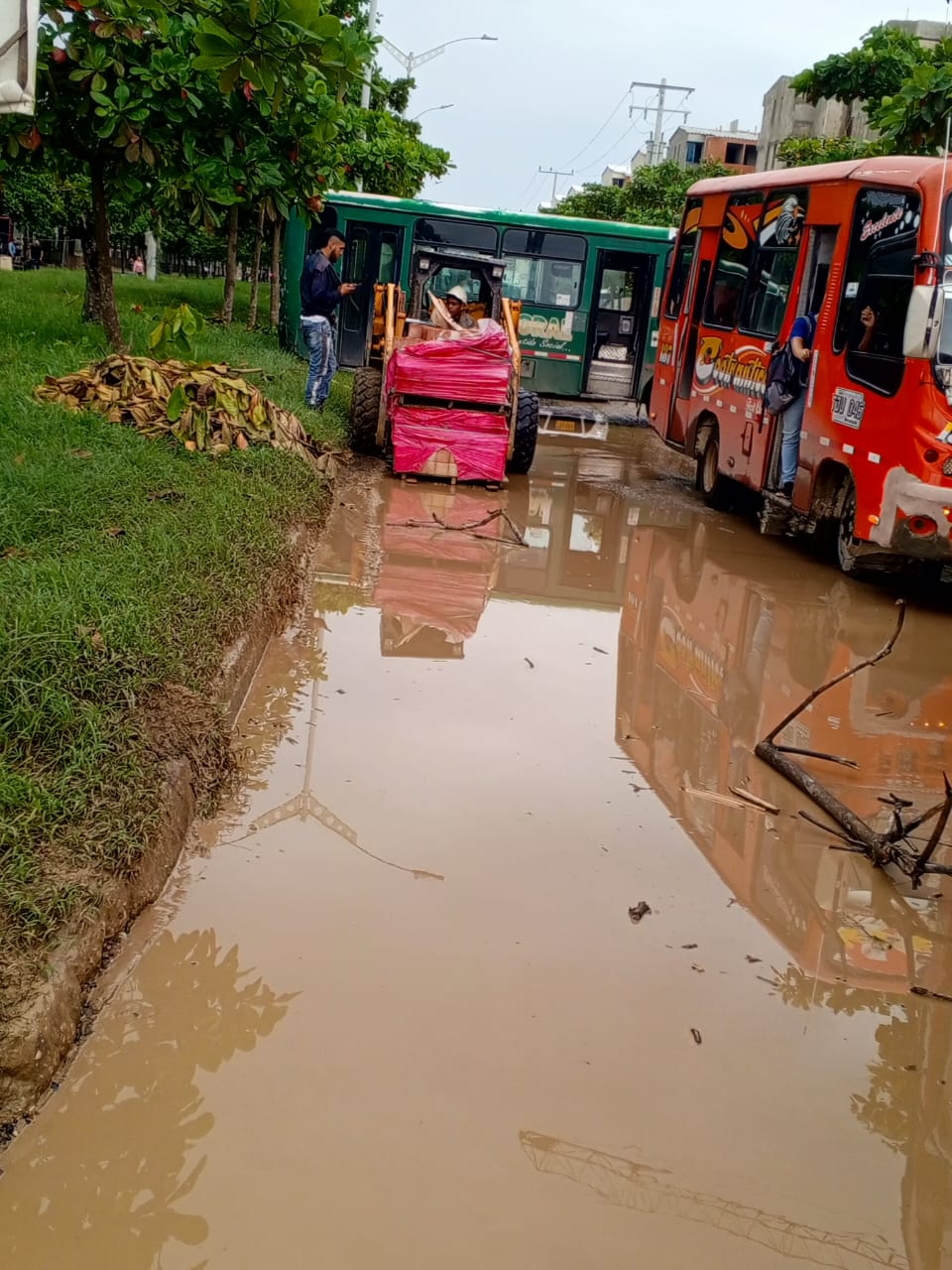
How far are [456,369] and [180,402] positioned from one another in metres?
3.24

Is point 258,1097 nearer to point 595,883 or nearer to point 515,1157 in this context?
point 515,1157

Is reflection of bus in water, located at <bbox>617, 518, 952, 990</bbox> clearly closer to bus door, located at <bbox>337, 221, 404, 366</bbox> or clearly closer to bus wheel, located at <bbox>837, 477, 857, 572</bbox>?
bus wheel, located at <bbox>837, 477, 857, 572</bbox>

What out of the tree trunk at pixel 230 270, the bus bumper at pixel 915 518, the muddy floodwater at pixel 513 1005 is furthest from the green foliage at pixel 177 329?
the tree trunk at pixel 230 270

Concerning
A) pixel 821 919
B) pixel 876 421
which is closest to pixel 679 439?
pixel 876 421

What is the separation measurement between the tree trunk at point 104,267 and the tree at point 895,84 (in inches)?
304

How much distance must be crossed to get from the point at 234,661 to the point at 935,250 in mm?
5648

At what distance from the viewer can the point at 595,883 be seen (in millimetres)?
4559

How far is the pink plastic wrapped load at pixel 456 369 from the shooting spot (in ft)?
38.6

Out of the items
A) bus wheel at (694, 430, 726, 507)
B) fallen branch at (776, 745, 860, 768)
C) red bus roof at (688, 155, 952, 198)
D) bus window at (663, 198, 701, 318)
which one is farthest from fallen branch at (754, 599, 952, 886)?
bus window at (663, 198, 701, 318)

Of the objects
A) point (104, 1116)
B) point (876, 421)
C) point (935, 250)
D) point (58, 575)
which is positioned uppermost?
point (935, 250)

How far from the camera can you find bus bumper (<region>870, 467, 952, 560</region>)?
28.1 feet

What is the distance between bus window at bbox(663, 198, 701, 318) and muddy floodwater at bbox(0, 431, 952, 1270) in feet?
26.3

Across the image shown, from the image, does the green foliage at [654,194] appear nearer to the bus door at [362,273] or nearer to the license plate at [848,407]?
the bus door at [362,273]

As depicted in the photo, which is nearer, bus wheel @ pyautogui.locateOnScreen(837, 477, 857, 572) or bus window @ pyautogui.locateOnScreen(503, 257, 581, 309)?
bus wheel @ pyautogui.locateOnScreen(837, 477, 857, 572)
